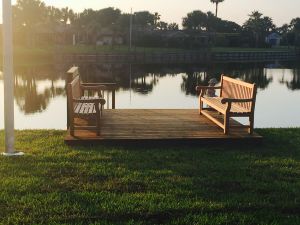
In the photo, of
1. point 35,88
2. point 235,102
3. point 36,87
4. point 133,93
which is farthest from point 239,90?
point 36,87

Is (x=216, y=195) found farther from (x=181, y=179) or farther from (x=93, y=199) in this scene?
(x=93, y=199)

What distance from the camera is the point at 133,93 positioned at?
3291 cm

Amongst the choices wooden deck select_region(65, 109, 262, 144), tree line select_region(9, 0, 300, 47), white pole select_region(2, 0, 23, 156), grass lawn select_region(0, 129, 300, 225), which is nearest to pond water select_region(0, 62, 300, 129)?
wooden deck select_region(65, 109, 262, 144)

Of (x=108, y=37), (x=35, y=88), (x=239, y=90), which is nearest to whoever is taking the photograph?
(x=239, y=90)

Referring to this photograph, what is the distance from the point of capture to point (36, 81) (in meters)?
38.1

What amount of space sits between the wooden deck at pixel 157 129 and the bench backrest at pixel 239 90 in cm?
58

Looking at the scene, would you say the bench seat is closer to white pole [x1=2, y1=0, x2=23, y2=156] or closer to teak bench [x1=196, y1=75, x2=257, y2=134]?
teak bench [x1=196, y1=75, x2=257, y2=134]

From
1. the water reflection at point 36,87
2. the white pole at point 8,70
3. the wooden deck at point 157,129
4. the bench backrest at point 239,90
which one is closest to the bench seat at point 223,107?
the bench backrest at point 239,90

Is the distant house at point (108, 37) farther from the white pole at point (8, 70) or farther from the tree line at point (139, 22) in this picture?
the white pole at point (8, 70)

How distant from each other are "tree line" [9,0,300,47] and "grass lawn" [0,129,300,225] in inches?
2895

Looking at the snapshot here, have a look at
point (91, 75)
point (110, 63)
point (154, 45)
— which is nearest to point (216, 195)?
point (91, 75)

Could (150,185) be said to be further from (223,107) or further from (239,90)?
(239,90)

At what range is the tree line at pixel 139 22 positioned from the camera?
81.5 m

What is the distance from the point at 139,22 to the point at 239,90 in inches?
4697
